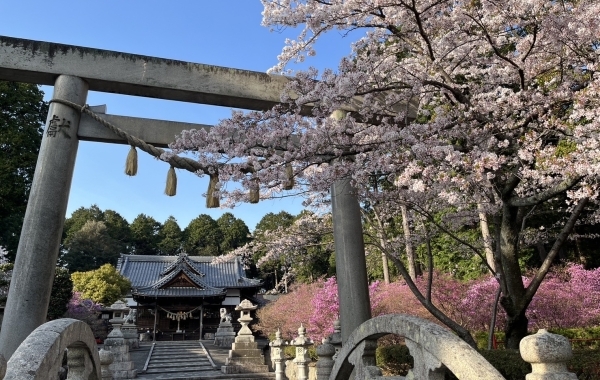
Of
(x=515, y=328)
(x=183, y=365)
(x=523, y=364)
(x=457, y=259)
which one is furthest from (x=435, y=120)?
(x=457, y=259)

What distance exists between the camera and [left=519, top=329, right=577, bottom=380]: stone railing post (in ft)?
4.60

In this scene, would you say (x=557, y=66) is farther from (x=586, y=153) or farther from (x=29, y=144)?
(x=29, y=144)

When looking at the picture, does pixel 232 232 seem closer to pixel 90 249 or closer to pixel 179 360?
pixel 90 249

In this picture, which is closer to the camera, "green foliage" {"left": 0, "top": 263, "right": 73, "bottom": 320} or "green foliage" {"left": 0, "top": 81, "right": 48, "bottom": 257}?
"green foliage" {"left": 0, "top": 263, "right": 73, "bottom": 320}

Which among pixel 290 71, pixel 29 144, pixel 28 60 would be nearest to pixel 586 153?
pixel 290 71

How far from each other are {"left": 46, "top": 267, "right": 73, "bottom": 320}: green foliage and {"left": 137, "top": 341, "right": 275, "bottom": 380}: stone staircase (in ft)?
11.3

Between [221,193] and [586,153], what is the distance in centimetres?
332

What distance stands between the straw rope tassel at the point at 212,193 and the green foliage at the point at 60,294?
466 inches

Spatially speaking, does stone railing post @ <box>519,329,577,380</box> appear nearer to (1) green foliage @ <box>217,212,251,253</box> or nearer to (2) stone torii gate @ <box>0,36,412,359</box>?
(2) stone torii gate @ <box>0,36,412,359</box>

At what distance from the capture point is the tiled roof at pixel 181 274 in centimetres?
2399

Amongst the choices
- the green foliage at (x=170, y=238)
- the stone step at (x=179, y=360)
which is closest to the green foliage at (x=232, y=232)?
the green foliage at (x=170, y=238)

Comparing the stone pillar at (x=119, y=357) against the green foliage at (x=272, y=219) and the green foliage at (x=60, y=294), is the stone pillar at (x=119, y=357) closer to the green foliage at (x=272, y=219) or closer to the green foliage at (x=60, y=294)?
the green foliage at (x=60, y=294)

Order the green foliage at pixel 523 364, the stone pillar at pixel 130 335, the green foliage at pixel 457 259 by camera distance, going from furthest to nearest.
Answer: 1. the stone pillar at pixel 130 335
2. the green foliage at pixel 457 259
3. the green foliage at pixel 523 364

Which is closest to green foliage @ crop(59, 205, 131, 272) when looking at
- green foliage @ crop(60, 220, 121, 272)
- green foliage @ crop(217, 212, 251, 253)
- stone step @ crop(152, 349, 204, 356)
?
green foliage @ crop(60, 220, 121, 272)
